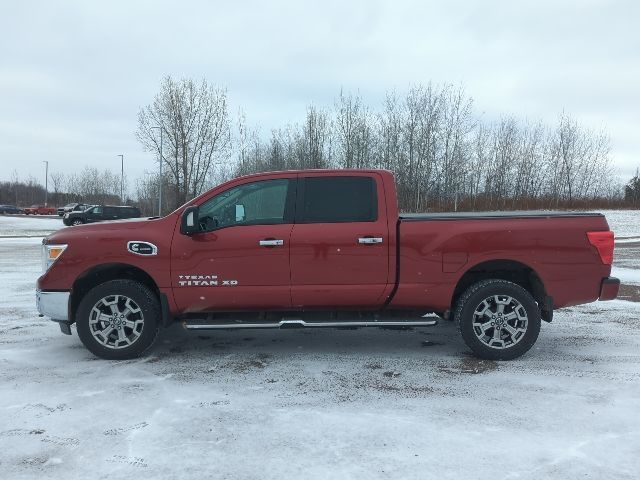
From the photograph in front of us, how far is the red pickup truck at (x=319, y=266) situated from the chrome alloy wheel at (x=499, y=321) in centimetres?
1

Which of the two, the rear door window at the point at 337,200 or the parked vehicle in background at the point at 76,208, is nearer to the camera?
the rear door window at the point at 337,200

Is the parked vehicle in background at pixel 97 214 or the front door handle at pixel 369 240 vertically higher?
the parked vehicle in background at pixel 97 214

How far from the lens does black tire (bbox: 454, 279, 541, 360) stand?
205 inches

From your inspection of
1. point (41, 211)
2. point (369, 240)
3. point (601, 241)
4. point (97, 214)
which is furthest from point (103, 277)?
point (41, 211)

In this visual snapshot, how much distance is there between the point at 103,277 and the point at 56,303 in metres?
0.52

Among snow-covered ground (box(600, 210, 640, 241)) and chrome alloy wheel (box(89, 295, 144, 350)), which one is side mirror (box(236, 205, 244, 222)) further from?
snow-covered ground (box(600, 210, 640, 241))

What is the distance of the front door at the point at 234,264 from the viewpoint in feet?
→ 17.0

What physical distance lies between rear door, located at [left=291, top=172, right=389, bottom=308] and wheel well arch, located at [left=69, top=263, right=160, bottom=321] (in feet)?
5.26

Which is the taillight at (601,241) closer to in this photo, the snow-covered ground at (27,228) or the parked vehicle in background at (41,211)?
the snow-covered ground at (27,228)

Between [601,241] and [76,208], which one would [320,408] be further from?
[76,208]

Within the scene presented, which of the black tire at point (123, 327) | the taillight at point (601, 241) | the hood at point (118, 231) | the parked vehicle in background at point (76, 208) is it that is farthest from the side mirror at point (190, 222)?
the parked vehicle in background at point (76, 208)

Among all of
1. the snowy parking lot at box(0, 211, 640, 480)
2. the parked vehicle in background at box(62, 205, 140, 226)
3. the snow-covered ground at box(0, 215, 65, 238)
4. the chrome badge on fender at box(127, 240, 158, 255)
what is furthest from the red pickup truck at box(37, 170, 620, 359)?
the parked vehicle in background at box(62, 205, 140, 226)

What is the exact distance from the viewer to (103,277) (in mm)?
5480

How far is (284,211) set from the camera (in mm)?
5320
